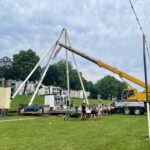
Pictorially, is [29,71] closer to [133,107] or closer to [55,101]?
[55,101]

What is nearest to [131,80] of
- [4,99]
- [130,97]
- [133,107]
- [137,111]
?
[130,97]

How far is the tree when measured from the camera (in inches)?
7247

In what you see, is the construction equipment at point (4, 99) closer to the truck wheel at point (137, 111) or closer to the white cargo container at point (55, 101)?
the white cargo container at point (55, 101)

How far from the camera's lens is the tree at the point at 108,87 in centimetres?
18407

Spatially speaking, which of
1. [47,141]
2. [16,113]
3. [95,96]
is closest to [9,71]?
[95,96]

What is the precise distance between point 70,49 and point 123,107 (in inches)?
461

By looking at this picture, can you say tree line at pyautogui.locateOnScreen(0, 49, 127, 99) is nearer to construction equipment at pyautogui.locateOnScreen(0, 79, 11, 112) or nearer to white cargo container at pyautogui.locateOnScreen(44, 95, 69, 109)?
white cargo container at pyautogui.locateOnScreen(44, 95, 69, 109)

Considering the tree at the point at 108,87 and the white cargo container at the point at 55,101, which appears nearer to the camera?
the white cargo container at the point at 55,101

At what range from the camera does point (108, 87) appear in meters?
189

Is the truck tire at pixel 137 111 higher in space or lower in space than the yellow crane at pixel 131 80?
lower

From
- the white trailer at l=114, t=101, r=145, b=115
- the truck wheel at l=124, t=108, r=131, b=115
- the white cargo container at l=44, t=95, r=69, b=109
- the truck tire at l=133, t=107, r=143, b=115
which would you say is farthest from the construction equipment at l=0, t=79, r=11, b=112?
the truck tire at l=133, t=107, r=143, b=115

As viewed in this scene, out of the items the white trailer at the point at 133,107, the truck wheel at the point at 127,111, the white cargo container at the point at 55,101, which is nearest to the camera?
A: the white trailer at the point at 133,107

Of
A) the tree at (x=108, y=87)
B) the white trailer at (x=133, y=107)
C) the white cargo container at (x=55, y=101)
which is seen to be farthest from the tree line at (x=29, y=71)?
the white trailer at (x=133, y=107)

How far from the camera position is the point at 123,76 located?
47.8 metres
